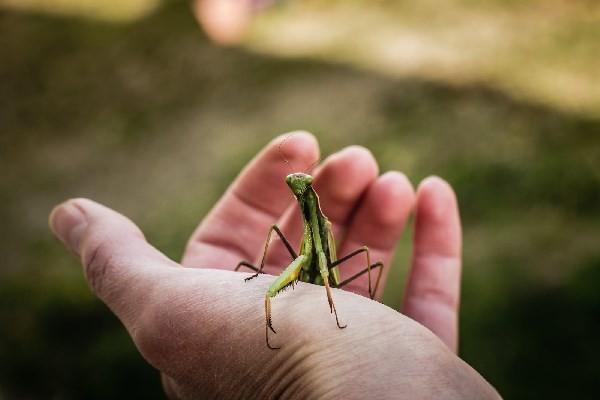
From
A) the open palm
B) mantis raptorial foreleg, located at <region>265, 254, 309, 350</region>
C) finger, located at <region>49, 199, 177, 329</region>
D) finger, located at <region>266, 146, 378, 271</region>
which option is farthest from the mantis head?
finger, located at <region>266, 146, 378, 271</region>

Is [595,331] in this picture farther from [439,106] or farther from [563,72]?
[563,72]

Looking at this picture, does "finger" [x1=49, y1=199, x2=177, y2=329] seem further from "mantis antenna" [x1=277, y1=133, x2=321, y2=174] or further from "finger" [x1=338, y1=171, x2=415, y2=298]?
"finger" [x1=338, y1=171, x2=415, y2=298]

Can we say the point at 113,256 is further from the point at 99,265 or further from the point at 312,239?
the point at 312,239

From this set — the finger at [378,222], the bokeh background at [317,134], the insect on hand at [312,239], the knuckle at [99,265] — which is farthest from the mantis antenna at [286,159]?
the bokeh background at [317,134]

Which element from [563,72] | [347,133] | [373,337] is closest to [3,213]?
[347,133]

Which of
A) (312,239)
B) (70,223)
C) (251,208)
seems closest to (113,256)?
(70,223)

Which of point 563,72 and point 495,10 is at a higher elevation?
point 495,10

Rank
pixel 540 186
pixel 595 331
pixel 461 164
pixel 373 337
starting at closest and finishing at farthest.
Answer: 1. pixel 373 337
2. pixel 595 331
3. pixel 540 186
4. pixel 461 164
